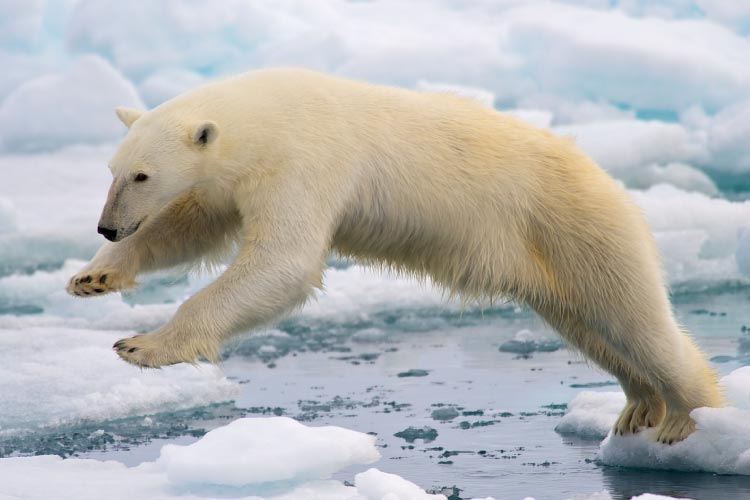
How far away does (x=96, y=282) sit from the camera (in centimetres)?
392

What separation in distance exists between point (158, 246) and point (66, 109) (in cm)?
930

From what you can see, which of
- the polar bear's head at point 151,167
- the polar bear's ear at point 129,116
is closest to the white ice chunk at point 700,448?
the polar bear's head at point 151,167

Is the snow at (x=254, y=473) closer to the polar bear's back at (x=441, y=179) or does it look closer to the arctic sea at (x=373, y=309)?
the arctic sea at (x=373, y=309)

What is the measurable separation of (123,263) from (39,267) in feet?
21.7

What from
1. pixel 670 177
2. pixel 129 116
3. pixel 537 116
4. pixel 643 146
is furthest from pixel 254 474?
pixel 643 146

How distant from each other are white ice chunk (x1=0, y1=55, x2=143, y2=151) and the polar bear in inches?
356

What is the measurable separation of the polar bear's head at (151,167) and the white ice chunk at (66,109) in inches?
364

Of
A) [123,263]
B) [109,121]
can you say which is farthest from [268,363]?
[109,121]

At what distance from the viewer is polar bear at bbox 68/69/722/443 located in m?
3.60

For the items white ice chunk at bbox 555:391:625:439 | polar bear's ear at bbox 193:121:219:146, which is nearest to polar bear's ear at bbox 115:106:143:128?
polar bear's ear at bbox 193:121:219:146

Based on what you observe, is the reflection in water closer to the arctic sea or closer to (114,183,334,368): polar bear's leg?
the arctic sea

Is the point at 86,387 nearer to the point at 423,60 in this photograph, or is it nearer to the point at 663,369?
the point at 663,369

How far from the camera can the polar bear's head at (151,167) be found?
11.7 feet

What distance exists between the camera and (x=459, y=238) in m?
4.02
